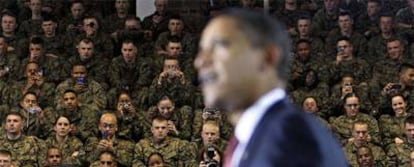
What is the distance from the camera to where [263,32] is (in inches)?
54.9

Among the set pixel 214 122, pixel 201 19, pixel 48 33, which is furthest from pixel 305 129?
pixel 201 19

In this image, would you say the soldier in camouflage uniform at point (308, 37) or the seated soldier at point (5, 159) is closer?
the seated soldier at point (5, 159)

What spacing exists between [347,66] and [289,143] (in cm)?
723

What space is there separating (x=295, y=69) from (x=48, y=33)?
243cm

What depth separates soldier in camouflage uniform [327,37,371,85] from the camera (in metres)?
8.45

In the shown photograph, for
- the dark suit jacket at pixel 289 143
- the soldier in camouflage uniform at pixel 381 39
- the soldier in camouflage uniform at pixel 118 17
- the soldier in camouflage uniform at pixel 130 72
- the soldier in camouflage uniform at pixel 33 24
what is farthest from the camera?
the soldier in camouflage uniform at pixel 118 17

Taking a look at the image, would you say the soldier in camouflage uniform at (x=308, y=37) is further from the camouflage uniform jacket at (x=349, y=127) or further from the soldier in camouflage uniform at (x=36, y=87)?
the soldier in camouflage uniform at (x=36, y=87)

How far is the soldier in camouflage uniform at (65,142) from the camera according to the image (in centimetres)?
750

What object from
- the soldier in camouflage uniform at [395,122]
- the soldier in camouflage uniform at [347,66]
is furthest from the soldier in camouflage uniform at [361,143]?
the soldier in camouflage uniform at [347,66]

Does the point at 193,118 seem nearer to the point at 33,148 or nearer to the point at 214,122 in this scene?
the point at 214,122

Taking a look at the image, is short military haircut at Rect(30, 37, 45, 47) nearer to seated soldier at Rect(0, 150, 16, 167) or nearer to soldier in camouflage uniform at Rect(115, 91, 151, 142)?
soldier in camouflage uniform at Rect(115, 91, 151, 142)

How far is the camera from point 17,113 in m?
7.65

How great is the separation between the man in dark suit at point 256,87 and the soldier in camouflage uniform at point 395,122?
6.40 meters

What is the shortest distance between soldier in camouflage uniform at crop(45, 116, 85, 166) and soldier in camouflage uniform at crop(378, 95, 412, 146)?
2.45 metres
